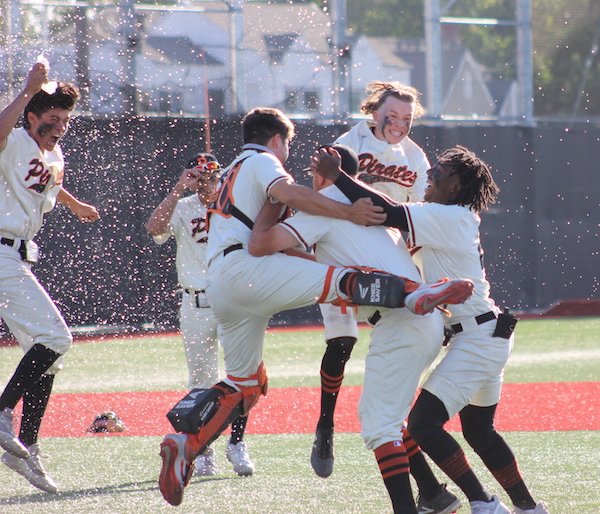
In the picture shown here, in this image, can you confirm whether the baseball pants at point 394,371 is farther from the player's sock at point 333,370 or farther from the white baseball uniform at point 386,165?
the white baseball uniform at point 386,165

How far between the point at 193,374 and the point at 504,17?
12.3 metres

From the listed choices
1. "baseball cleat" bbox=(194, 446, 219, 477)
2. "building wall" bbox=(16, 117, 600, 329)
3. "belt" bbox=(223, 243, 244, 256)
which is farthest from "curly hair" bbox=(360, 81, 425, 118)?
"building wall" bbox=(16, 117, 600, 329)

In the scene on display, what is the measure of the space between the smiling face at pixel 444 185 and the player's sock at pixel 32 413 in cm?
235

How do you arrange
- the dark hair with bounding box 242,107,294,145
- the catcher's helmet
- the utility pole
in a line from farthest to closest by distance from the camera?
the utility pole → the catcher's helmet → the dark hair with bounding box 242,107,294,145

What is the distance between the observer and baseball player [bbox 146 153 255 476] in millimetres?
4875

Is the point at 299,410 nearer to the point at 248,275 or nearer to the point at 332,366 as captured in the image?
the point at 332,366

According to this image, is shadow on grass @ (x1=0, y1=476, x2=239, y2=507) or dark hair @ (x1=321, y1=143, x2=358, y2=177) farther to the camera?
shadow on grass @ (x1=0, y1=476, x2=239, y2=507)

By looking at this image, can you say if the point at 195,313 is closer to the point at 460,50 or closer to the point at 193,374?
the point at 193,374

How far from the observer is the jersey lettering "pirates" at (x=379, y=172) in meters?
4.35

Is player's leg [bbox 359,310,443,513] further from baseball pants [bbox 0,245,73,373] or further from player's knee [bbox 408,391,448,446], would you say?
baseball pants [bbox 0,245,73,373]

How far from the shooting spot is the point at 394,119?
4.33 metres

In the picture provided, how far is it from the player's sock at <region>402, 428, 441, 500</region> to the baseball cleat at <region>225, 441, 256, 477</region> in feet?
3.79

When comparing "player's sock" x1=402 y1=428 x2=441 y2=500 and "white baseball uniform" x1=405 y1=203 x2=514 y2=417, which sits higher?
"white baseball uniform" x1=405 y1=203 x2=514 y2=417

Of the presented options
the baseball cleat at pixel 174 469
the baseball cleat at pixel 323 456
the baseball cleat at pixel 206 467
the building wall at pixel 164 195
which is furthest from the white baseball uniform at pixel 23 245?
the building wall at pixel 164 195
